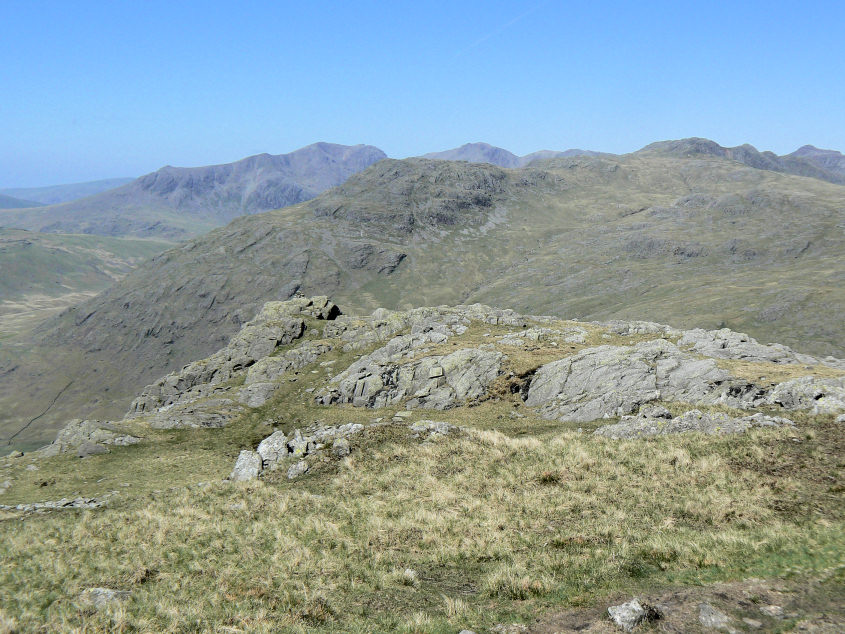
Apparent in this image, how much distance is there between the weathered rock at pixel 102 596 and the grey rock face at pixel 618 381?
33.8m

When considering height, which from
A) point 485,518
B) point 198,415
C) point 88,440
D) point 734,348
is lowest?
point 198,415

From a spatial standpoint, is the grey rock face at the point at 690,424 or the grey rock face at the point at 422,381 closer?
the grey rock face at the point at 690,424

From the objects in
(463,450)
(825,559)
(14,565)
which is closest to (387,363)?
(463,450)

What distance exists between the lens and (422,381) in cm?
5481

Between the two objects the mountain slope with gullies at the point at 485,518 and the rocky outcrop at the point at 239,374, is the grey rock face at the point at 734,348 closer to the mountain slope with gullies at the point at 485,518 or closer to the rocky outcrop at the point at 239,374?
the mountain slope with gullies at the point at 485,518

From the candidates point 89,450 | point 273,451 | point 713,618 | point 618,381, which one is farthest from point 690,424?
point 89,450

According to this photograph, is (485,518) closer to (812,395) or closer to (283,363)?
(812,395)

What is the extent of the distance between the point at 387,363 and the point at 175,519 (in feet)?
122

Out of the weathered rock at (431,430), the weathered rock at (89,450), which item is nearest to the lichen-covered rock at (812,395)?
the weathered rock at (431,430)

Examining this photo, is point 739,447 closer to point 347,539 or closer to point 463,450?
point 463,450

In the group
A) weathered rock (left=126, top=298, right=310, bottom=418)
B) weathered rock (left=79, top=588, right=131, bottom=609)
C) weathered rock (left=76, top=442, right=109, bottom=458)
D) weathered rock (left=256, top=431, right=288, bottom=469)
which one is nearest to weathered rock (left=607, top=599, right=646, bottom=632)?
weathered rock (left=79, top=588, right=131, bottom=609)

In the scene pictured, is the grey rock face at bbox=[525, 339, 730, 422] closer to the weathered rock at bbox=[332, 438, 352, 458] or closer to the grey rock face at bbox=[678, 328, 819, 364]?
the grey rock face at bbox=[678, 328, 819, 364]

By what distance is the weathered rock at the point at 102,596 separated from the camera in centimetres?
1562

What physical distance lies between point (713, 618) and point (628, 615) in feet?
7.09
